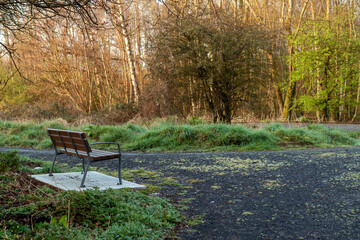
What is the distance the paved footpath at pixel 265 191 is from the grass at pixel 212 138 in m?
1.22

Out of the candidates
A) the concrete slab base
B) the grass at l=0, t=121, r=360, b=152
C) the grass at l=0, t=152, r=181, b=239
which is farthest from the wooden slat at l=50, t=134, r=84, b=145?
the grass at l=0, t=121, r=360, b=152

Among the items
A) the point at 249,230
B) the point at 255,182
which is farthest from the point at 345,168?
the point at 249,230

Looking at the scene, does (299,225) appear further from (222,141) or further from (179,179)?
(222,141)

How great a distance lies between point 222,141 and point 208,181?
4.38 metres

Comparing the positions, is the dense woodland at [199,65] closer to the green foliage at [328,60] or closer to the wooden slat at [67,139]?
the green foliage at [328,60]

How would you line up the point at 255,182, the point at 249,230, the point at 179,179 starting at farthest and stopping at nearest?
the point at 179,179 → the point at 255,182 → the point at 249,230

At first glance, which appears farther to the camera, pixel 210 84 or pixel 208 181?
pixel 210 84

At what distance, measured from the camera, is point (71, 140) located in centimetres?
524

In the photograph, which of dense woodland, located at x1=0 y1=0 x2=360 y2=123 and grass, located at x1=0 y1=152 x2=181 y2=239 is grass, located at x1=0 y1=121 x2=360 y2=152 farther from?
grass, located at x1=0 y1=152 x2=181 y2=239

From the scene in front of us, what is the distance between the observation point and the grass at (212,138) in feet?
32.7

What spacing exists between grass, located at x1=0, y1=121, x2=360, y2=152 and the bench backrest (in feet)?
14.5

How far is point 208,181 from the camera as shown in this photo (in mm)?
5773

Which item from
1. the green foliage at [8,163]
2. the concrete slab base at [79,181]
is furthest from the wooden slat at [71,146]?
the green foliage at [8,163]

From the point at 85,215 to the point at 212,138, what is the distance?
23.1 feet
